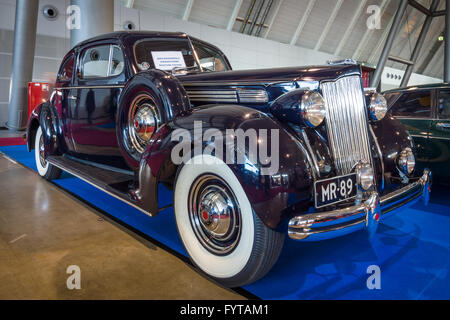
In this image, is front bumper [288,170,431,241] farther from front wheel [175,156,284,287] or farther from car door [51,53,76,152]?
car door [51,53,76,152]

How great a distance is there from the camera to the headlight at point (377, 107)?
8.11ft

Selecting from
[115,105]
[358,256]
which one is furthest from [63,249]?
[358,256]

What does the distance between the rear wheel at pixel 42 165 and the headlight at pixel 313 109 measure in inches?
138

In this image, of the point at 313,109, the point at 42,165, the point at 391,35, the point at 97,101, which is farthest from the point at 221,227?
the point at 391,35

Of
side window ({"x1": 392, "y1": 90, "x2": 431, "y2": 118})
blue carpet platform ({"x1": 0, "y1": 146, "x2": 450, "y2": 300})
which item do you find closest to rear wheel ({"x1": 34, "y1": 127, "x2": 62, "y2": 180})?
blue carpet platform ({"x1": 0, "y1": 146, "x2": 450, "y2": 300})

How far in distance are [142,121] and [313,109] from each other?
138cm

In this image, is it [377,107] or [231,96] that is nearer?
[231,96]

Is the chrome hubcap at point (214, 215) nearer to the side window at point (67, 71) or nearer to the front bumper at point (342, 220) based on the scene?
the front bumper at point (342, 220)

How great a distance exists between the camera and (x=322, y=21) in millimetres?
16078

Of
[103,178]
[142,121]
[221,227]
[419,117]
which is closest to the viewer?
[221,227]

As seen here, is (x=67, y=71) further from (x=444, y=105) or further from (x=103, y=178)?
(x=444, y=105)

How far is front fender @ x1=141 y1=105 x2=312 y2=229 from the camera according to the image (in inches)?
65.1

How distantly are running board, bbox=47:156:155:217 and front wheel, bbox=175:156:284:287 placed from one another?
343 mm

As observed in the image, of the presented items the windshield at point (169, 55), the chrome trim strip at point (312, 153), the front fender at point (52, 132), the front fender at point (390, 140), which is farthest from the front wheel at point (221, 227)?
the front fender at point (52, 132)
